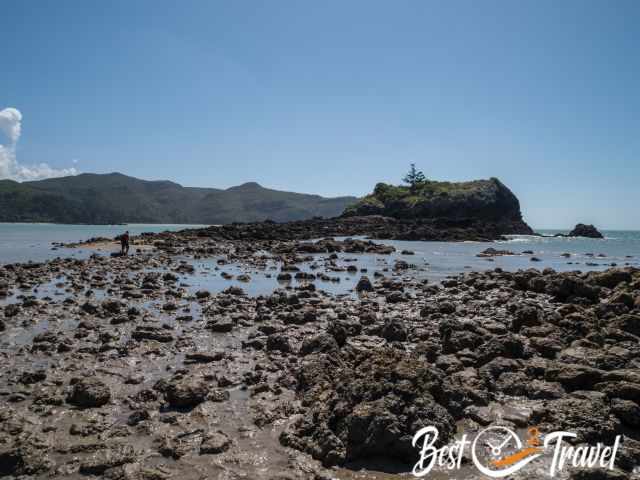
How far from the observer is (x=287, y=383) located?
8.51 meters

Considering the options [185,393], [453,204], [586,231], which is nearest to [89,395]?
[185,393]

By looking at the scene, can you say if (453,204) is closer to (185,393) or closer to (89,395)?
(185,393)

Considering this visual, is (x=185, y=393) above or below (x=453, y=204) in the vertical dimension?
below

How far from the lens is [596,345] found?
10.4 meters

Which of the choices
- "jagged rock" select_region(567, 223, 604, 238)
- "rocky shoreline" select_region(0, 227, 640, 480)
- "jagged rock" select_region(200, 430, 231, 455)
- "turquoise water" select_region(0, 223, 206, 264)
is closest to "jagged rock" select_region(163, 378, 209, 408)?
"rocky shoreline" select_region(0, 227, 640, 480)

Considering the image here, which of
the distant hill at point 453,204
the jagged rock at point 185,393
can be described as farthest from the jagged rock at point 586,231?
the jagged rock at point 185,393

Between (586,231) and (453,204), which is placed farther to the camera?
(586,231)

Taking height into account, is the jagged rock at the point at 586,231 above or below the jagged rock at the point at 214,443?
above

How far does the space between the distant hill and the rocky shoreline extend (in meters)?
96.8

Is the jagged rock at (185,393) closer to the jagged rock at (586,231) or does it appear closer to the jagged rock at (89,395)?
the jagged rock at (89,395)

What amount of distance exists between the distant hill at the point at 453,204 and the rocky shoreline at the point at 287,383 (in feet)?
318

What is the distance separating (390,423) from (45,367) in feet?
24.7

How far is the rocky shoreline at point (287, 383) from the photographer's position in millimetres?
5934

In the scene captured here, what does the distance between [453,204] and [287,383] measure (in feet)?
360
